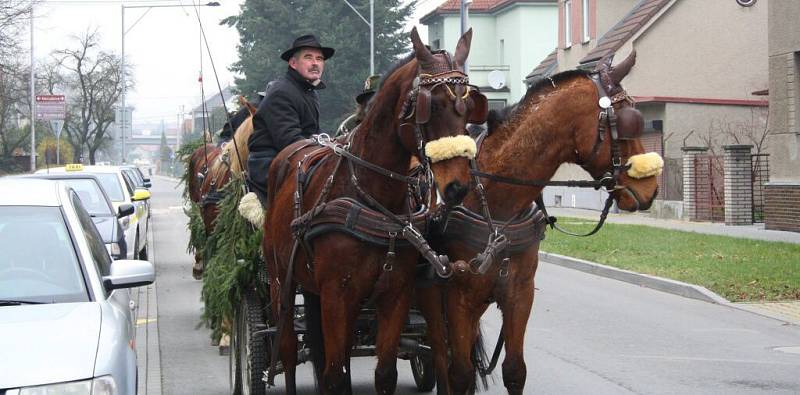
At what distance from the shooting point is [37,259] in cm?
600

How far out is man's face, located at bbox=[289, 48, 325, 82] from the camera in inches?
313

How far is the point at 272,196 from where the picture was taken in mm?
7781

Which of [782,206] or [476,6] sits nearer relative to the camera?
[782,206]

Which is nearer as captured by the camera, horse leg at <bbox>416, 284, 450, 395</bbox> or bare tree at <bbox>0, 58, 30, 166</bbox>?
horse leg at <bbox>416, 284, 450, 395</bbox>

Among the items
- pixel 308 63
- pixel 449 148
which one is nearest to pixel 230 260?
pixel 308 63

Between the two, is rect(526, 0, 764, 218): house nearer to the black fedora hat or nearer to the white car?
the white car

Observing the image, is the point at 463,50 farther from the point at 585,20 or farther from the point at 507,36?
the point at 507,36

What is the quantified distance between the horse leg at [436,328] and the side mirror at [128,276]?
1.63m

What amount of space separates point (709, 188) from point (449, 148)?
24431mm

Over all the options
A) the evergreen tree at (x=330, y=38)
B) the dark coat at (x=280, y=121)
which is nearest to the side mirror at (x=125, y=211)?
the dark coat at (x=280, y=121)

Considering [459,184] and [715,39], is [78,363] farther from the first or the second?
[715,39]

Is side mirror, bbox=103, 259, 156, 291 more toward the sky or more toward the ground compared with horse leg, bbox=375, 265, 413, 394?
more toward the sky

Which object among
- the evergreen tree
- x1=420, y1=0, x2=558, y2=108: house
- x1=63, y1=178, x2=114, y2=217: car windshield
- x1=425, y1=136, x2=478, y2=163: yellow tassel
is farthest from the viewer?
x1=420, y1=0, x2=558, y2=108: house

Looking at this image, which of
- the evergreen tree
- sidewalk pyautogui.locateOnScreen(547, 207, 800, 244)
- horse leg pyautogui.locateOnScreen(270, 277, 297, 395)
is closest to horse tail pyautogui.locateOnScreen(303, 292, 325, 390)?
horse leg pyautogui.locateOnScreen(270, 277, 297, 395)
